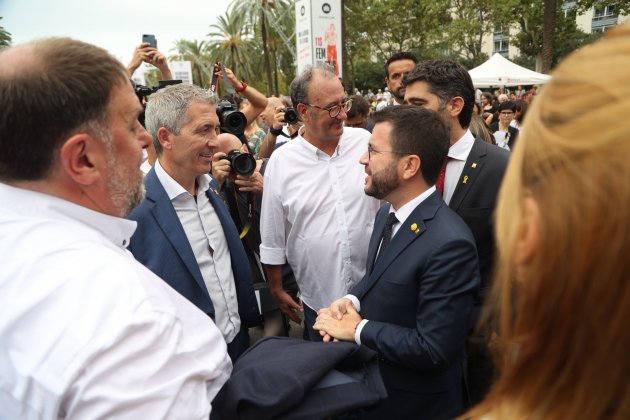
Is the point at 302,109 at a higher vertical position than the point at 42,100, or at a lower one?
lower

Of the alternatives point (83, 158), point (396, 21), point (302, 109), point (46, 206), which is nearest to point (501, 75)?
point (302, 109)

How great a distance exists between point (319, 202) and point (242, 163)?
65 centimetres

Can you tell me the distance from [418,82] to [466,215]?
1.06 m

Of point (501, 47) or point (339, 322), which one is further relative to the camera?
point (501, 47)

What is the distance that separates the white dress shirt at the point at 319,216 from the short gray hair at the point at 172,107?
2.70ft

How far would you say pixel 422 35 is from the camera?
105 feet

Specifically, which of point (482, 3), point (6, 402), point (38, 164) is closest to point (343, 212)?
point (38, 164)

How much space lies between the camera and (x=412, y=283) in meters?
1.94

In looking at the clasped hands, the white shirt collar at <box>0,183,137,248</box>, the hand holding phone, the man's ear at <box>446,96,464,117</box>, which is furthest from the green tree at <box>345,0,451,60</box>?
the white shirt collar at <box>0,183,137,248</box>

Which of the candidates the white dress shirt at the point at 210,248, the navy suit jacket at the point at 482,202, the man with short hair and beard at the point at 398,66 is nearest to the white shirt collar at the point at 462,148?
the navy suit jacket at the point at 482,202

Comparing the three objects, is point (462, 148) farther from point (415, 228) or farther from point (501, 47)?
point (501, 47)

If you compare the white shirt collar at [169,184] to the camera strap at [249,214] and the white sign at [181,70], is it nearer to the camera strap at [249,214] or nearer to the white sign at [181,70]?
the camera strap at [249,214]

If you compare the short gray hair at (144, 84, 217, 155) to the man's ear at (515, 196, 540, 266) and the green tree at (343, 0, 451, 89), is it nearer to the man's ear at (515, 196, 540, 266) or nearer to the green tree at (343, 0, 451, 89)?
the man's ear at (515, 196, 540, 266)

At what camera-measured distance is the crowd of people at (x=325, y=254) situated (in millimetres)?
607
